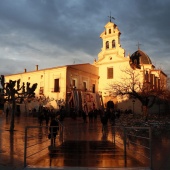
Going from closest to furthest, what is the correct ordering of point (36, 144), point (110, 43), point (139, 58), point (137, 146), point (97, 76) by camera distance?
point (36, 144)
point (137, 146)
point (110, 43)
point (97, 76)
point (139, 58)

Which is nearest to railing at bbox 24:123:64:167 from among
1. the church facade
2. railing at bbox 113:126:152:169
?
railing at bbox 113:126:152:169

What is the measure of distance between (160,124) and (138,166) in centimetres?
1382

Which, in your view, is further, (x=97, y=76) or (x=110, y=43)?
(x=97, y=76)

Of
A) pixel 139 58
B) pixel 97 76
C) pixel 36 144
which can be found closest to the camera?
pixel 36 144

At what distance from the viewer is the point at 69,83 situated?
144ft

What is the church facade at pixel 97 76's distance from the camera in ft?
143

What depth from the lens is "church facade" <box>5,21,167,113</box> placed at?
43594 millimetres

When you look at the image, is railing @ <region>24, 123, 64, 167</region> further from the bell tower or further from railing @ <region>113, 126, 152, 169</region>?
the bell tower

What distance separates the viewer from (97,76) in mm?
50500

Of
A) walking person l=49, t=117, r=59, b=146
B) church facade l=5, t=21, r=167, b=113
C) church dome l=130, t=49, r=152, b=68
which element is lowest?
walking person l=49, t=117, r=59, b=146

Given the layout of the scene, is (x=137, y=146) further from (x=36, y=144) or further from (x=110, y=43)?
(x=110, y=43)

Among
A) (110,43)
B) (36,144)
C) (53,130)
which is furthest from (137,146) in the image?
(110,43)

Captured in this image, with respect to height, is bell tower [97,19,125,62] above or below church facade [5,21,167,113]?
above

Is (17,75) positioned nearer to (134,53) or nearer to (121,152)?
(134,53)
